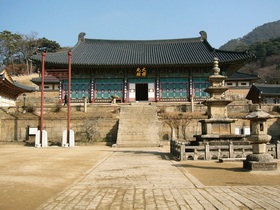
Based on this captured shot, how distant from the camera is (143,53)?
38.3 meters

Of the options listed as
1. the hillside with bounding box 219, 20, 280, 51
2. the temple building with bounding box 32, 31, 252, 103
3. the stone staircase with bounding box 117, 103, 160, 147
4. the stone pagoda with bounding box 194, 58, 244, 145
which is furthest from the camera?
the hillside with bounding box 219, 20, 280, 51

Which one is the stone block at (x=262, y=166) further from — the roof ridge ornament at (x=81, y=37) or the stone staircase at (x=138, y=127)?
the roof ridge ornament at (x=81, y=37)

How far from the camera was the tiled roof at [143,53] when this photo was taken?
33166 millimetres

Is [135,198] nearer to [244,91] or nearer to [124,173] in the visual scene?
[124,173]

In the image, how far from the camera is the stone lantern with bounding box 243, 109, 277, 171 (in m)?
10.3

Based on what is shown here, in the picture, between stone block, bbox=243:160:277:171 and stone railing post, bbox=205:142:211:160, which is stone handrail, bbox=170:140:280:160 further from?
stone block, bbox=243:160:277:171

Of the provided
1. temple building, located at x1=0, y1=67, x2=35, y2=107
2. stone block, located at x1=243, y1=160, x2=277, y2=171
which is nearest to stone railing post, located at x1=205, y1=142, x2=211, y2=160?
stone block, located at x1=243, y1=160, x2=277, y2=171

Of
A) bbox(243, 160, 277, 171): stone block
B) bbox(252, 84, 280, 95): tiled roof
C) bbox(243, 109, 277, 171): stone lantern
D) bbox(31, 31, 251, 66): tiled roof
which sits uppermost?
bbox(31, 31, 251, 66): tiled roof

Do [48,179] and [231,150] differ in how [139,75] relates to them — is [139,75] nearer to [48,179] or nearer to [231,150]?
[231,150]

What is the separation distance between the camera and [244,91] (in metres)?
51.2

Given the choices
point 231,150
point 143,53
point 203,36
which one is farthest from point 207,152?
point 203,36

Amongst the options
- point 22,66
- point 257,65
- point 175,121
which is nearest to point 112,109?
point 175,121

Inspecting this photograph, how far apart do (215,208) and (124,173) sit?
16.2ft

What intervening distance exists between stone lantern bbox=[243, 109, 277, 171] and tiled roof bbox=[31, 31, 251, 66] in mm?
21758
